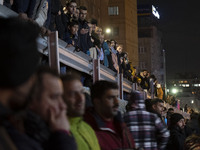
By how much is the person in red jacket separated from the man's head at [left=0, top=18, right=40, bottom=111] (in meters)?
2.35

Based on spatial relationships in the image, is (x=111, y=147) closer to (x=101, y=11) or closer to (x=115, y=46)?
(x=115, y=46)

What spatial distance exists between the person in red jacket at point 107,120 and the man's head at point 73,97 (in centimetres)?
69

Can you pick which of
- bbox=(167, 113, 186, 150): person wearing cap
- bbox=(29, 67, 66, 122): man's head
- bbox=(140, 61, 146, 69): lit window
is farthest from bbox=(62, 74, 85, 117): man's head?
bbox=(140, 61, 146, 69): lit window

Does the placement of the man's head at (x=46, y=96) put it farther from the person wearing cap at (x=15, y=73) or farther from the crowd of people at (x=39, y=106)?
the person wearing cap at (x=15, y=73)

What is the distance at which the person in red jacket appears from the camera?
13.3 ft

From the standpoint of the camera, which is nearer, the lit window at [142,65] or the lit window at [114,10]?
the lit window at [114,10]

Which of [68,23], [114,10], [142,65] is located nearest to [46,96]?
[68,23]

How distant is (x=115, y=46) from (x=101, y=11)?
34686 millimetres

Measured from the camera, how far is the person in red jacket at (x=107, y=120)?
13.3 ft

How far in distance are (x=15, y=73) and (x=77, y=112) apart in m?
1.75

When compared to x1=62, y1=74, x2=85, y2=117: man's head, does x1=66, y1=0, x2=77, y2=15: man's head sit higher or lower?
higher

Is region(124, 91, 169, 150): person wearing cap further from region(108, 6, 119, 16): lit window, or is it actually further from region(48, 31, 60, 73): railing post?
region(108, 6, 119, 16): lit window

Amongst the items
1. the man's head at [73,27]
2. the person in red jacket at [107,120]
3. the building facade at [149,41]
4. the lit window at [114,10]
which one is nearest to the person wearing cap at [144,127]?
the person in red jacket at [107,120]

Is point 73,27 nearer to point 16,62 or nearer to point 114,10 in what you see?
point 16,62
